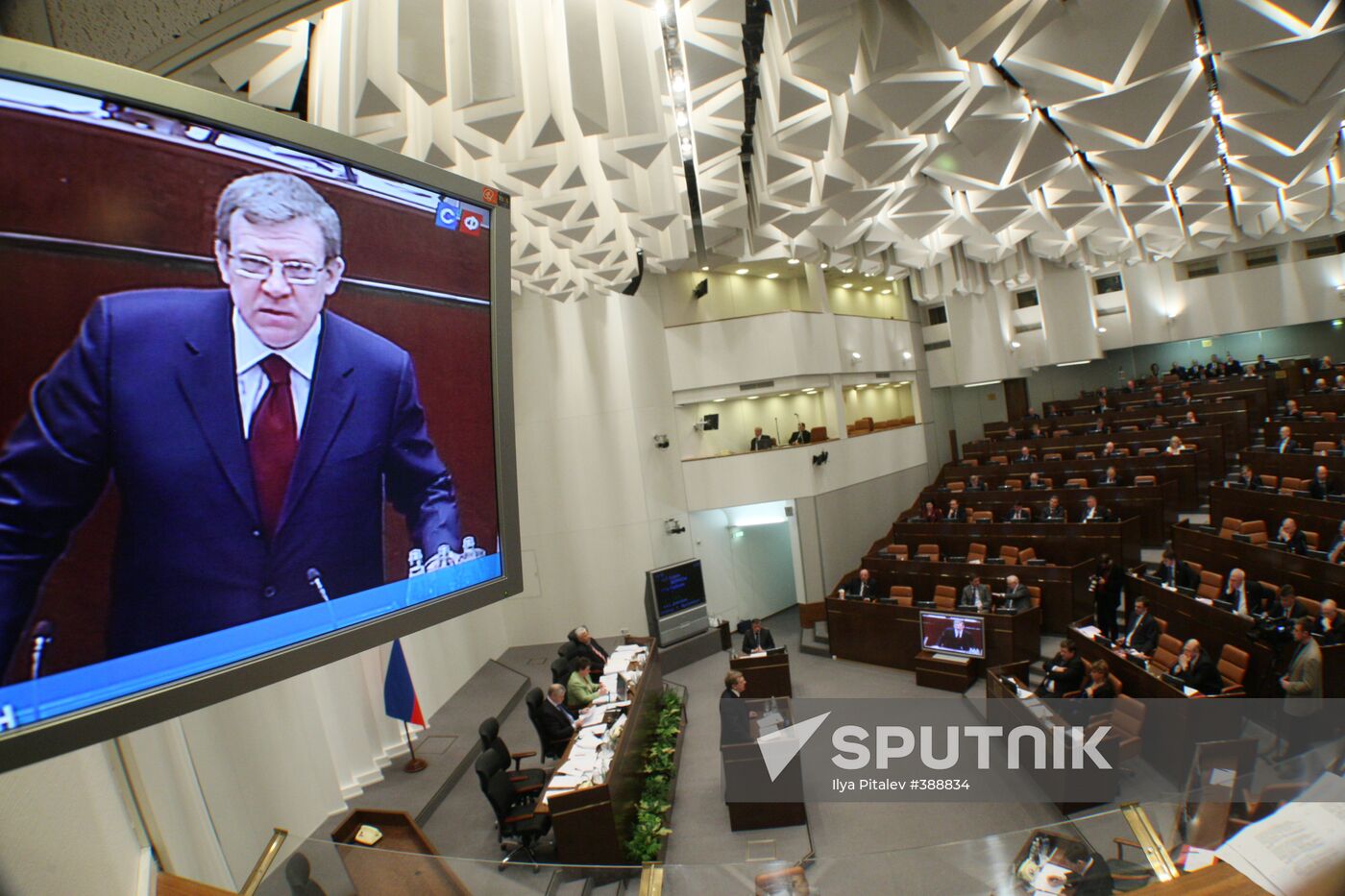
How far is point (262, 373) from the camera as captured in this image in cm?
120

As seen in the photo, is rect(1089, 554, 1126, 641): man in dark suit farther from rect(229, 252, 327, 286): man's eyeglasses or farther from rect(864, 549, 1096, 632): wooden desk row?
rect(229, 252, 327, 286): man's eyeglasses

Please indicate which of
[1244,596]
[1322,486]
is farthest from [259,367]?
[1322,486]

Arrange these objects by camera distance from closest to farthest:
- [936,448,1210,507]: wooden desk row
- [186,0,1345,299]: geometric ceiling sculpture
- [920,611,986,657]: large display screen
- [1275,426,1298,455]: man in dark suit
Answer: [186,0,1345,299]: geometric ceiling sculpture → [920,611,986,657]: large display screen → [1275,426,1298,455]: man in dark suit → [936,448,1210,507]: wooden desk row

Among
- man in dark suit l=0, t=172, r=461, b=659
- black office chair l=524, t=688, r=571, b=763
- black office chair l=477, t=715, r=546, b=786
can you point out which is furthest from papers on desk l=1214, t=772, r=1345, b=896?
black office chair l=524, t=688, r=571, b=763

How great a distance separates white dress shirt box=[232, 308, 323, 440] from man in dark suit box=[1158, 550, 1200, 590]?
31.5ft

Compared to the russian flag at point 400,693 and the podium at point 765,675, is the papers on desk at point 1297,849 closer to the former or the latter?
the russian flag at point 400,693

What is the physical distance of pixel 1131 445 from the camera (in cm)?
1377

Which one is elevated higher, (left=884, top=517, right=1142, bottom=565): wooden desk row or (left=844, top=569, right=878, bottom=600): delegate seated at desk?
(left=884, top=517, right=1142, bottom=565): wooden desk row

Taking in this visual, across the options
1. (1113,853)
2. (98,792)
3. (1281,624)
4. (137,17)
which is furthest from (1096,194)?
(98,792)

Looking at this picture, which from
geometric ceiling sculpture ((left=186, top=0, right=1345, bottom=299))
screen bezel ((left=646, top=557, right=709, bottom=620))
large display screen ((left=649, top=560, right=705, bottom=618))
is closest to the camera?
geometric ceiling sculpture ((left=186, top=0, right=1345, bottom=299))

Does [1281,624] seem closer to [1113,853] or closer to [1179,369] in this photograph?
[1113,853]

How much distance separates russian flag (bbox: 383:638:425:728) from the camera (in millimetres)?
7309

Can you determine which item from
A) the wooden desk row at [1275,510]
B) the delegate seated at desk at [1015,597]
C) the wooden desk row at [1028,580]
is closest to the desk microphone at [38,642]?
the delegate seated at desk at [1015,597]

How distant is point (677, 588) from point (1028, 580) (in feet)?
17.3
